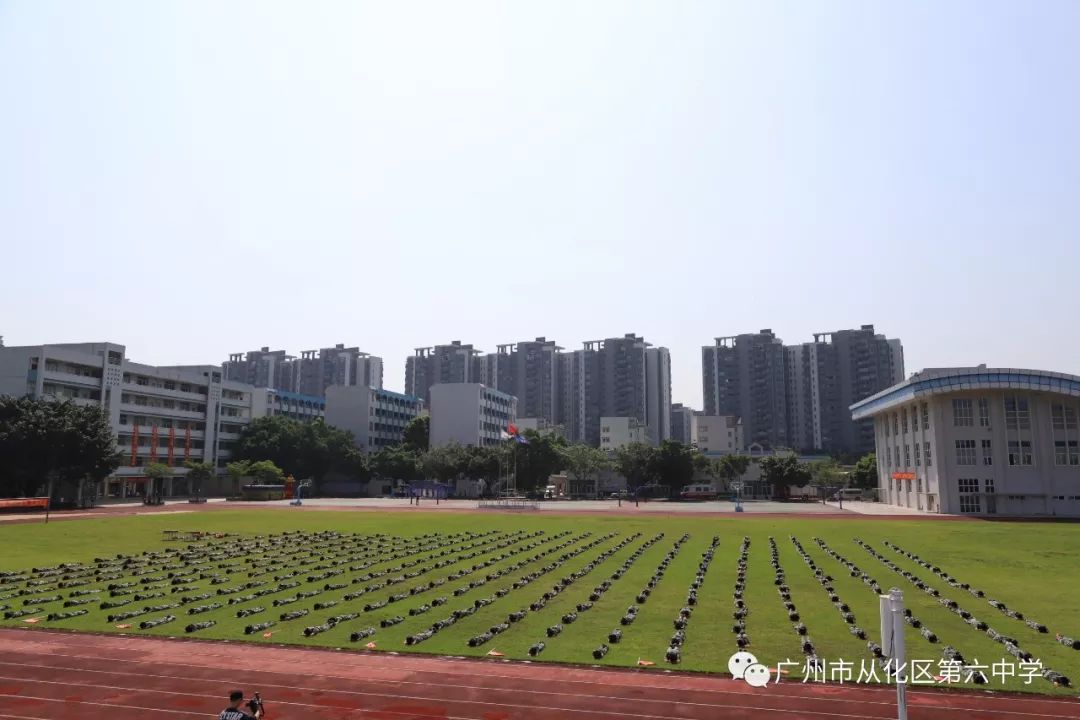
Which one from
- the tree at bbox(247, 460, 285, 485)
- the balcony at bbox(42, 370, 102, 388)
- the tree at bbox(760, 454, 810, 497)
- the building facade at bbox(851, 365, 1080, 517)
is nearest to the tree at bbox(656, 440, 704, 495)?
the tree at bbox(760, 454, 810, 497)

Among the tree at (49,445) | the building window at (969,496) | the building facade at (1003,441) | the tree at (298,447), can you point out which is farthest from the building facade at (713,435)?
the tree at (49,445)

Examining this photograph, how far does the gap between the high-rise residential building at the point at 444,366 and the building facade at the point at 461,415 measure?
55602 millimetres

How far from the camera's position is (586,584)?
24938mm

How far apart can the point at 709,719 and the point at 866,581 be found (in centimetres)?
1563

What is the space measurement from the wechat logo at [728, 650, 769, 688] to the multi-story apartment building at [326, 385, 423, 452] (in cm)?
10489

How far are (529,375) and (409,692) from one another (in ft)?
526

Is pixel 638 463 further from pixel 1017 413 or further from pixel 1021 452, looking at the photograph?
pixel 1017 413

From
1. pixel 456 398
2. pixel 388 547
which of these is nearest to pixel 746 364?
pixel 456 398

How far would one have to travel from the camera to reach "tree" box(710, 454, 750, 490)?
330 feet

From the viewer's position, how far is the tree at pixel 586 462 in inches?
4154

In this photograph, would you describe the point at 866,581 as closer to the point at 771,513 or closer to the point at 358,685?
the point at 358,685

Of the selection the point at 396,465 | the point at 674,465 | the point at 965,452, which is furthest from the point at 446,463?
the point at 965,452

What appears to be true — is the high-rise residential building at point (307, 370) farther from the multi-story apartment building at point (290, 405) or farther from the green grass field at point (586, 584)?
the green grass field at point (586, 584)

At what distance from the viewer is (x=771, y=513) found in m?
64.2
